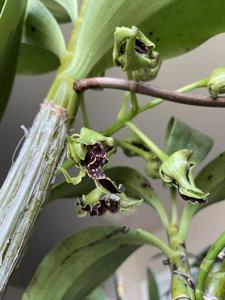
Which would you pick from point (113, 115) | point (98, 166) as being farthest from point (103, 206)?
point (113, 115)

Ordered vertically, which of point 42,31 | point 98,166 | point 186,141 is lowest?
point 98,166

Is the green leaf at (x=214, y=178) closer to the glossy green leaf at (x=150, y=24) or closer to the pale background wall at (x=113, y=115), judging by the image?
the glossy green leaf at (x=150, y=24)

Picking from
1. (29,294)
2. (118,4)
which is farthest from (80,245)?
(118,4)

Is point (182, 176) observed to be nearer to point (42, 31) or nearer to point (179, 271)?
point (179, 271)

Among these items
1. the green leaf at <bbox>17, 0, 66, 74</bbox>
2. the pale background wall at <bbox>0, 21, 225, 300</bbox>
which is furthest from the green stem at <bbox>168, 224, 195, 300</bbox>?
the pale background wall at <bbox>0, 21, 225, 300</bbox>

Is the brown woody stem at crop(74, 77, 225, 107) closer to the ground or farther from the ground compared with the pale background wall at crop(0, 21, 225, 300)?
closer to the ground

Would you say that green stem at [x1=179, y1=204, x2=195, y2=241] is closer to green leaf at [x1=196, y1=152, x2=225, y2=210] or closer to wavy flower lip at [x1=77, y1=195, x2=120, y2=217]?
green leaf at [x1=196, y1=152, x2=225, y2=210]

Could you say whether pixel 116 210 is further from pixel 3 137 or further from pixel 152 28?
pixel 3 137
